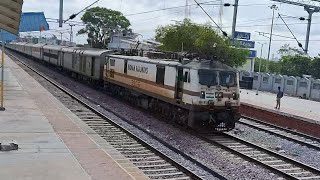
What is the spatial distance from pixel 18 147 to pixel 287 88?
36.4 meters

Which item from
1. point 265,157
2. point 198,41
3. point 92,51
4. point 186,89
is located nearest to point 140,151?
point 265,157

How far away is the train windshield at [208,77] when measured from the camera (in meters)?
15.3

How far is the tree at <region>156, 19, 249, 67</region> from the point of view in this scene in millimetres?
40906

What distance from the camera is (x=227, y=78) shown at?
52.0 feet

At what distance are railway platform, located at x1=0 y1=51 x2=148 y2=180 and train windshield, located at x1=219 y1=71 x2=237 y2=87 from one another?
16.8 feet

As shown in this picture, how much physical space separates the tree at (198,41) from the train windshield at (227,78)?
79.1ft

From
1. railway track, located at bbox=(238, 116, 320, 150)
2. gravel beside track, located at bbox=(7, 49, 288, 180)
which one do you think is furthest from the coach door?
railway track, located at bbox=(238, 116, 320, 150)

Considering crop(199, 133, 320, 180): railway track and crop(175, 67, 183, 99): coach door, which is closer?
crop(199, 133, 320, 180): railway track

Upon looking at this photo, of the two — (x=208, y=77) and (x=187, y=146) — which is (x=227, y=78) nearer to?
(x=208, y=77)

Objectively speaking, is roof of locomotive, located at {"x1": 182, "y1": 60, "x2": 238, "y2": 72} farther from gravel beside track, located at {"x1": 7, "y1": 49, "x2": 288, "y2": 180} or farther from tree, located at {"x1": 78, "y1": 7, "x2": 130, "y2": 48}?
tree, located at {"x1": 78, "y1": 7, "x2": 130, "y2": 48}

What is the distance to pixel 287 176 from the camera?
34.8 ft

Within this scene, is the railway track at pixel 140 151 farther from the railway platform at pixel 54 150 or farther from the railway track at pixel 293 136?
the railway track at pixel 293 136

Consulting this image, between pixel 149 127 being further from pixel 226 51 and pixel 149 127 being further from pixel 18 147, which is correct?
pixel 226 51

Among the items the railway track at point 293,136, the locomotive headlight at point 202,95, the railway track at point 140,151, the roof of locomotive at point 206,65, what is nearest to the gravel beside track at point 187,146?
the railway track at point 140,151
